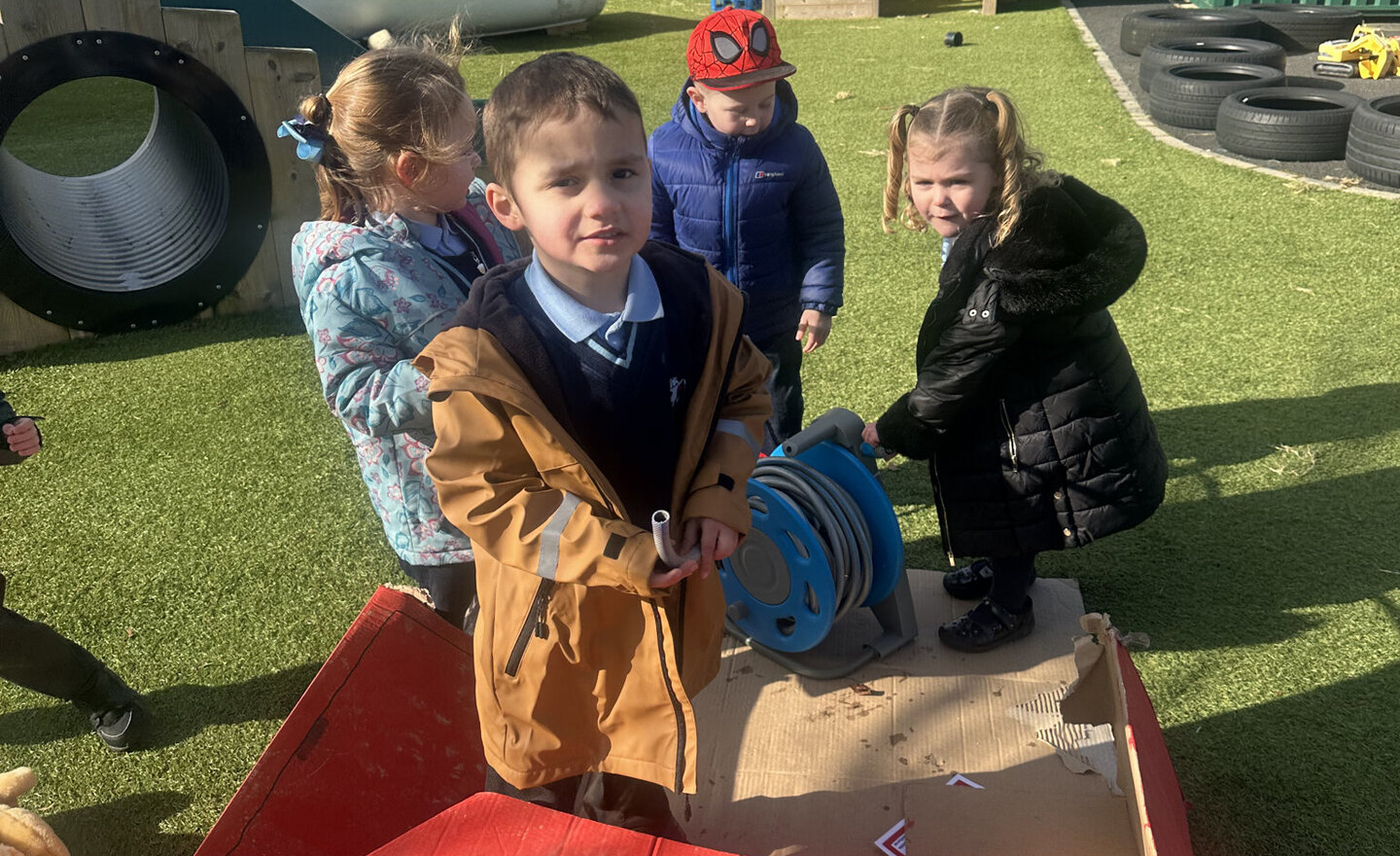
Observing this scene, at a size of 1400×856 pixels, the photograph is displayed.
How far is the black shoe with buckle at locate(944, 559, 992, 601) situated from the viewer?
11.3 ft

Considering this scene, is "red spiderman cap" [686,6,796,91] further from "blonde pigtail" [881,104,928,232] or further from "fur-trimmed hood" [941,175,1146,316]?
"fur-trimmed hood" [941,175,1146,316]

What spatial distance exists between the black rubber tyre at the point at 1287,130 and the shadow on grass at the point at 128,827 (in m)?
7.14

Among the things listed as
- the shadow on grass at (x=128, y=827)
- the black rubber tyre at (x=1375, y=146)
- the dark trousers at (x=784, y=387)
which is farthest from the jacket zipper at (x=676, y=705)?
the black rubber tyre at (x=1375, y=146)

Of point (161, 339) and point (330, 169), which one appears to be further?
point (161, 339)

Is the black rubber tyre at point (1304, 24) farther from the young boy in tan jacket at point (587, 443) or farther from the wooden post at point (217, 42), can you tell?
the young boy in tan jacket at point (587, 443)

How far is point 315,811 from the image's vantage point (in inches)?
97.7

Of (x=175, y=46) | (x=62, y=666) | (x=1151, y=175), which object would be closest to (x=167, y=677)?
(x=62, y=666)

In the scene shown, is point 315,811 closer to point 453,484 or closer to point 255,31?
point 453,484

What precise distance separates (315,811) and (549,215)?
1.49 meters

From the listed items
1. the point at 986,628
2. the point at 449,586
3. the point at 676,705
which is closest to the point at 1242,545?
the point at 986,628

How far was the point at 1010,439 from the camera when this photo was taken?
116 inches

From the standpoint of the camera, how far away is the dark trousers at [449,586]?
2896mm

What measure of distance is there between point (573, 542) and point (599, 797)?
739mm

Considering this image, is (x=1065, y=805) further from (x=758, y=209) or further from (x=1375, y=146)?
(x=1375, y=146)
